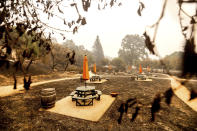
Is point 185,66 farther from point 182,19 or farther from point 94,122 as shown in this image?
point 94,122

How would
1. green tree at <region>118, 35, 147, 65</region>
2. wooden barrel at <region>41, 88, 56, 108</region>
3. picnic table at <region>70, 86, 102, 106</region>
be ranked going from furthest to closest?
1. green tree at <region>118, 35, 147, 65</region>
2. picnic table at <region>70, 86, 102, 106</region>
3. wooden barrel at <region>41, 88, 56, 108</region>

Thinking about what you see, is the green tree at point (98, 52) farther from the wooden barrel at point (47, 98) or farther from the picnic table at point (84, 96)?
the wooden barrel at point (47, 98)

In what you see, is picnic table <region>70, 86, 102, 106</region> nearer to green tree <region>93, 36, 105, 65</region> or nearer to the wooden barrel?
the wooden barrel

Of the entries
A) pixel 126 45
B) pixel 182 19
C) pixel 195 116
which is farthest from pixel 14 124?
pixel 126 45

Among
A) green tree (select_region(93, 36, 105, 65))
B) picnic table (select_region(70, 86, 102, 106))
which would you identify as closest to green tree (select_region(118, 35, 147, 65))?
green tree (select_region(93, 36, 105, 65))

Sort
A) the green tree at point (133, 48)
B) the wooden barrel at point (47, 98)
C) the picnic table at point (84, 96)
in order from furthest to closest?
the green tree at point (133, 48) < the picnic table at point (84, 96) < the wooden barrel at point (47, 98)

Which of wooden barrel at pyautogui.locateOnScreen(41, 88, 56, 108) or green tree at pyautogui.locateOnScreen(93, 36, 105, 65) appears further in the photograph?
green tree at pyautogui.locateOnScreen(93, 36, 105, 65)

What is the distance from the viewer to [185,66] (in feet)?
2.37

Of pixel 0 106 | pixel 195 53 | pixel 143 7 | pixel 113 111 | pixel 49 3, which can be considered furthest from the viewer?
pixel 0 106

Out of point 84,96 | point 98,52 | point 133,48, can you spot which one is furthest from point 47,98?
point 133,48

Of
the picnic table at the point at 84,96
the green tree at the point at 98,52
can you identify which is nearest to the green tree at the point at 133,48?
the green tree at the point at 98,52

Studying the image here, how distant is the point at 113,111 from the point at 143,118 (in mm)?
1382

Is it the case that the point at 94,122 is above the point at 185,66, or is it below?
below

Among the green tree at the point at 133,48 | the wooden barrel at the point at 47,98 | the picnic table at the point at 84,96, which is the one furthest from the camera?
the green tree at the point at 133,48
